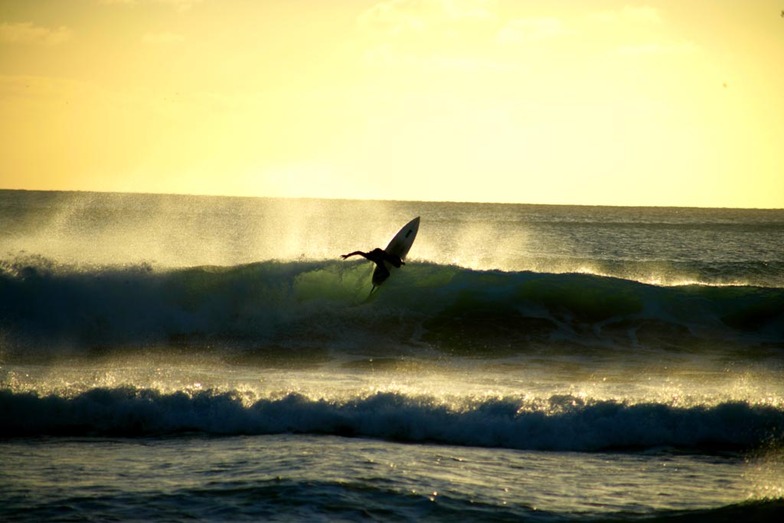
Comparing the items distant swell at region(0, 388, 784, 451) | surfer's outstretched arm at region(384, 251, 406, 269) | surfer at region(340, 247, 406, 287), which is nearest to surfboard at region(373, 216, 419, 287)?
surfer at region(340, 247, 406, 287)

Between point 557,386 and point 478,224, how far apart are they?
75494mm

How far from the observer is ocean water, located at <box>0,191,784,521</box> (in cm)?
949

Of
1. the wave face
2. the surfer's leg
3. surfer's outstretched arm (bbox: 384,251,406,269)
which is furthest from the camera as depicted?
the surfer's leg

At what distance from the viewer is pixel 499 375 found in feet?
54.4

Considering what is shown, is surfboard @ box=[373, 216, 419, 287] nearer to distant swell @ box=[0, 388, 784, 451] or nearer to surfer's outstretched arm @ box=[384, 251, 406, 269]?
surfer's outstretched arm @ box=[384, 251, 406, 269]

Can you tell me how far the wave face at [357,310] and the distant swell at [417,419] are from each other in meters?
6.81

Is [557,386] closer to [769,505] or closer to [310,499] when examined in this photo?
[769,505]

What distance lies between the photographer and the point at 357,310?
23000 mm

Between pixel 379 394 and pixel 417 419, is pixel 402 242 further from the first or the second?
pixel 417 419

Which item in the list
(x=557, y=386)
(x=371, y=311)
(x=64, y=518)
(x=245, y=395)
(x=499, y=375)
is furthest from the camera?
(x=371, y=311)

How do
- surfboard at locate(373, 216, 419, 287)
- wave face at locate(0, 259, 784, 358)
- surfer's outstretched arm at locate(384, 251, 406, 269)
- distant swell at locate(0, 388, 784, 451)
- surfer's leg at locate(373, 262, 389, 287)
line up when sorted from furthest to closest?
1. surfboard at locate(373, 216, 419, 287)
2. surfer's leg at locate(373, 262, 389, 287)
3. surfer's outstretched arm at locate(384, 251, 406, 269)
4. wave face at locate(0, 259, 784, 358)
5. distant swell at locate(0, 388, 784, 451)

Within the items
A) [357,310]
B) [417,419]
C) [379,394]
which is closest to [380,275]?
[357,310]

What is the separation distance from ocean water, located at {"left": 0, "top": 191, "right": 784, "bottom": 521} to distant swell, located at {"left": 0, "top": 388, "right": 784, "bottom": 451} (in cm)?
3

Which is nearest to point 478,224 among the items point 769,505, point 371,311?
point 371,311
